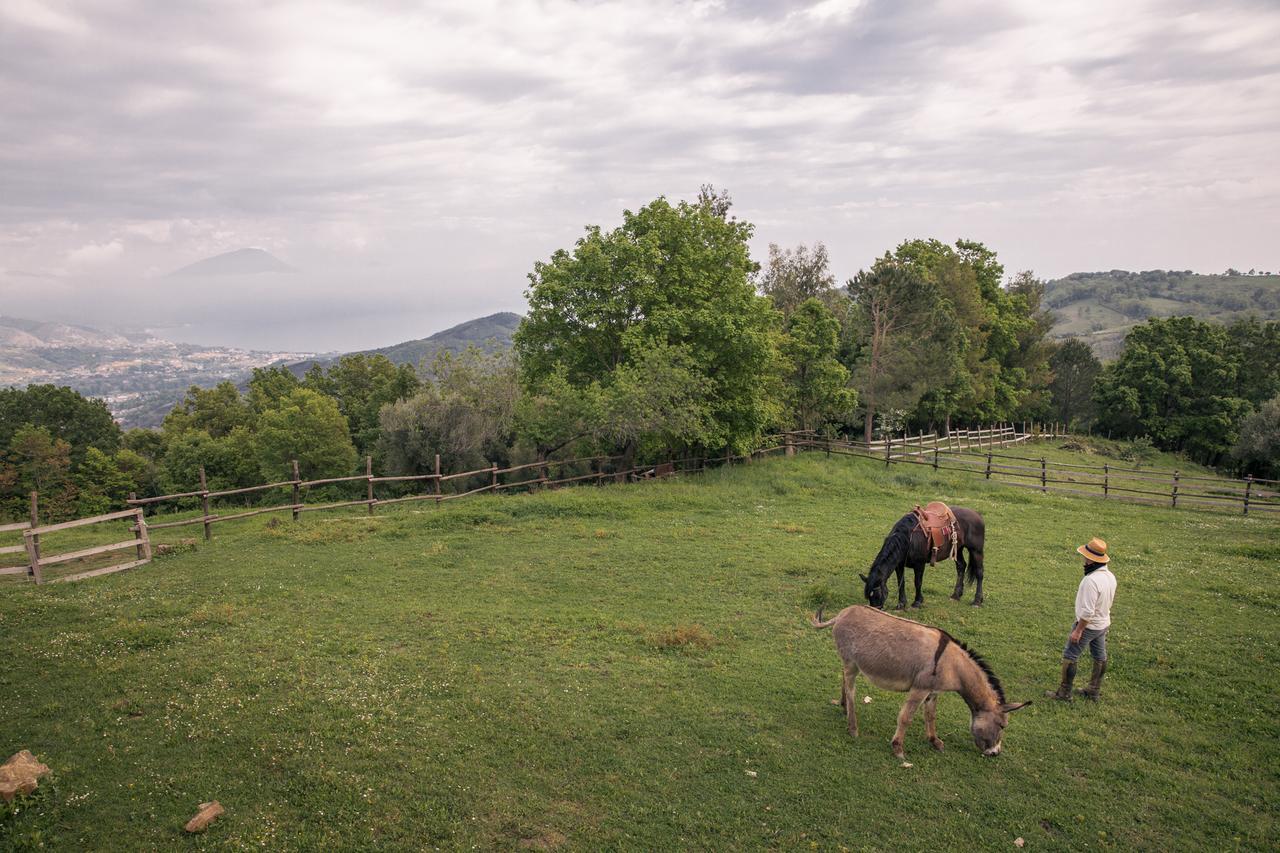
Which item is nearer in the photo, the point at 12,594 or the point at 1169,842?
the point at 1169,842

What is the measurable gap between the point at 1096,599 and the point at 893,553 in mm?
3656

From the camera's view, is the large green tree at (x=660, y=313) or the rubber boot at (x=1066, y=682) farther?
the large green tree at (x=660, y=313)

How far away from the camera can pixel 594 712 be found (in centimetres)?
813

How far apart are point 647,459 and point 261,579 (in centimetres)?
1660

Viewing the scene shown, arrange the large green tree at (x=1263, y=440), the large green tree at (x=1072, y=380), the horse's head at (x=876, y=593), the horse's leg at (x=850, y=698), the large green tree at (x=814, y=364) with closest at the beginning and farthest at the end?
the horse's leg at (x=850, y=698) < the horse's head at (x=876, y=593) < the large green tree at (x=814, y=364) < the large green tree at (x=1263, y=440) < the large green tree at (x=1072, y=380)

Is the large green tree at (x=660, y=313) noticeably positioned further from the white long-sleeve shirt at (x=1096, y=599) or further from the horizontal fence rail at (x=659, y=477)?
the white long-sleeve shirt at (x=1096, y=599)

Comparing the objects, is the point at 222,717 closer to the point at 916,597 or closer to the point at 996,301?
the point at 916,597

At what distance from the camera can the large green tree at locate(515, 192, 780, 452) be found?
24953mm

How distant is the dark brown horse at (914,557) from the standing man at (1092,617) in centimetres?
307

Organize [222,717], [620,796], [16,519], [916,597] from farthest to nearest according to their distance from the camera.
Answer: [16,519]
[916,597]
[222,717]
[620,796]

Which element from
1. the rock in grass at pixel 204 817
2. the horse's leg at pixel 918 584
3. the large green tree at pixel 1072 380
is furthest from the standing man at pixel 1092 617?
the large green tree at pixel 1072 380

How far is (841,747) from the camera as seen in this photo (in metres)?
7.50

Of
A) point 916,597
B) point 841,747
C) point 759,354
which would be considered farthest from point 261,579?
point 759,354

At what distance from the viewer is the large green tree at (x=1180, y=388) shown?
4547cm
